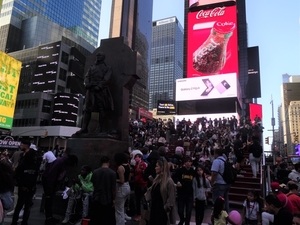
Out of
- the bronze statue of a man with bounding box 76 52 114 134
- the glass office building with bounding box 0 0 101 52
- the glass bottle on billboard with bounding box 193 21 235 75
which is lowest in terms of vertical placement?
the bronze statue of a man with bounding box 76 52 114 134

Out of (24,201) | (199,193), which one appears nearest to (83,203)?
(24,201)

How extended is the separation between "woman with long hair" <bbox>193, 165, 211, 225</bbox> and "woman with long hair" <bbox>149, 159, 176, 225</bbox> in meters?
2.41

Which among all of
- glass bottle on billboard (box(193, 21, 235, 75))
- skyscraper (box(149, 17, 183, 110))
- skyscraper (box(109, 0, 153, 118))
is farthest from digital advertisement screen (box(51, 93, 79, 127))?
skyscraper (box(149, 17, 183, 110))

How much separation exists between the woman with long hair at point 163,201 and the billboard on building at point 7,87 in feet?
110

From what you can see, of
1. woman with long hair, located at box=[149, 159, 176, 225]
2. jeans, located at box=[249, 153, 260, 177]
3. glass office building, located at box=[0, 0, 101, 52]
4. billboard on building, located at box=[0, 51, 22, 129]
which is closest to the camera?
woman with long hair, located at box=[149, 159, 176, 225]

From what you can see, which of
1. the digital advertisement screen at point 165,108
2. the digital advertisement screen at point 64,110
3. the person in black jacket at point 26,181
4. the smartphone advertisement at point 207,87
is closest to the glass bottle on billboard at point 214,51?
the smartphone advertisement at point 207,87

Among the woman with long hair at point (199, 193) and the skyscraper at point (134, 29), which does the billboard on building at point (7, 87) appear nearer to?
the woman with long hair at point (199, 193)

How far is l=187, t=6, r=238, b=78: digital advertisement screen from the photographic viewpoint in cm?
4109

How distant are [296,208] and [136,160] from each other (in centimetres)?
398

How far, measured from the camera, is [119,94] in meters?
8.30

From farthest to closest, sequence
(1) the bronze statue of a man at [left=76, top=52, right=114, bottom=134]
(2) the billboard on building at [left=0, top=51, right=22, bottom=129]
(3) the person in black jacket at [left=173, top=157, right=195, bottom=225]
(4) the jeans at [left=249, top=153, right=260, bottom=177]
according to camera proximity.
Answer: (2) the billboard on building at [left=0, top=51, right=22, bottom=129] → (4) the jeans at [left=249, top=153, right=260, bottom=177] → (1) the bronze statue of a man at [left=76, top=52, right=114, bottom=134] → (3) the person in black jacket at [left=173, top=157, right=195, bottom=225]

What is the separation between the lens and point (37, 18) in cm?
7662

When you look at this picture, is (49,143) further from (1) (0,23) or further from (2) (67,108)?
(1) (0,23)

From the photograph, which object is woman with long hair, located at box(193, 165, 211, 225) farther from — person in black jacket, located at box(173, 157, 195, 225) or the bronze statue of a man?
the bronze statue of a man
